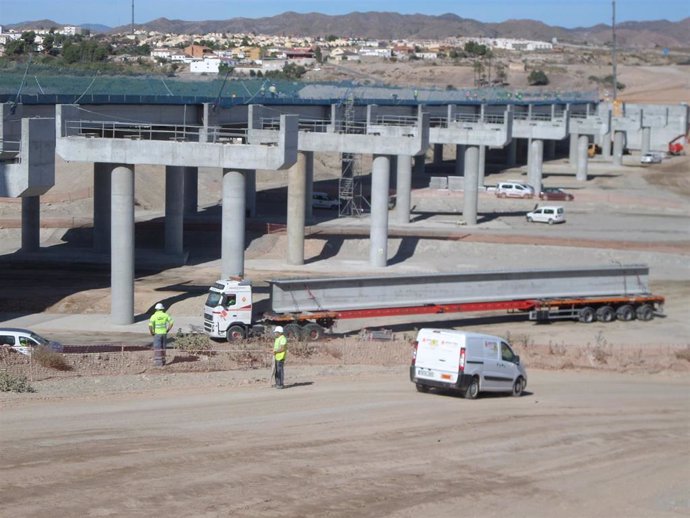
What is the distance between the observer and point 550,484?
18094 mm

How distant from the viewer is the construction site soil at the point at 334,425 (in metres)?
16.5

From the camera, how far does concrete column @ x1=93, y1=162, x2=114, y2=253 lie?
50.9 metres

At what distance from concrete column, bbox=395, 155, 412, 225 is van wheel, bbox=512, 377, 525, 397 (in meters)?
37.5

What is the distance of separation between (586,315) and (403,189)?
24.6 m

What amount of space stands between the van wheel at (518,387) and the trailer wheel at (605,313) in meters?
14.9

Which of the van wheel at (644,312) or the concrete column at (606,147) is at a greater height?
the concrete column at (606,147)

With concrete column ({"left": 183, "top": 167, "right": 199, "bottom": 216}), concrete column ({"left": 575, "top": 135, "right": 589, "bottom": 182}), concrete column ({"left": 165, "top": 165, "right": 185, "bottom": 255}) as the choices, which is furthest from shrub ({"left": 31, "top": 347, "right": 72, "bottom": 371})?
concrete column ({"left": 575, "top": 135, "right": 589, "bottom": 182})

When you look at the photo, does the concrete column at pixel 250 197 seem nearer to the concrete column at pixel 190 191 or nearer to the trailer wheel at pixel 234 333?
the concrete column at pixel 190 191

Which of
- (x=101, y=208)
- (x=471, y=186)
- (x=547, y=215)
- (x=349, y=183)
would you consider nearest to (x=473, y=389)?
(x=101, y=208)

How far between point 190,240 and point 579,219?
24837 mm

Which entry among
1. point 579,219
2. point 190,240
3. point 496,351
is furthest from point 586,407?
point 579,219

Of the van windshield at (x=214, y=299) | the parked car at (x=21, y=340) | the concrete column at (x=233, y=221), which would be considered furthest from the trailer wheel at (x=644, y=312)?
the parked car at (x=21, y=340)

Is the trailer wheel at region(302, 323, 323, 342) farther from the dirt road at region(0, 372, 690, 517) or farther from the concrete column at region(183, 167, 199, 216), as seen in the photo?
the concrete column at region(183, 167, 199, 216)

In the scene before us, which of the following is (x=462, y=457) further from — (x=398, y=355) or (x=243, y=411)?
(x=398, y=355)
